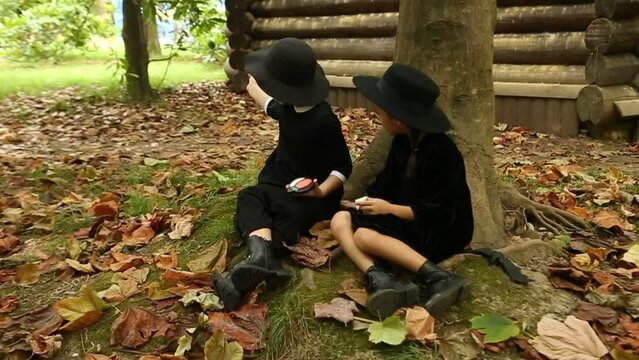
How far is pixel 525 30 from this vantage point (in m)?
7.27

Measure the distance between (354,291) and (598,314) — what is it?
103 cm

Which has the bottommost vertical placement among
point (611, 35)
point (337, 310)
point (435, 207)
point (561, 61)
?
point (337, 310)

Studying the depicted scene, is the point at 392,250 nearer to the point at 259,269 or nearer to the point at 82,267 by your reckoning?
the point at 259,269

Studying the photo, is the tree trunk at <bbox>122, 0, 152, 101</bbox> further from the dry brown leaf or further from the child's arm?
the dry brown leaf

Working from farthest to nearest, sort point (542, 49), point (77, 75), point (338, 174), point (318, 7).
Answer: point (77, 75) → point (318, 7) → point (542, 49) → point (338, 174)

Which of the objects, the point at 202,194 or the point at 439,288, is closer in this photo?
the point at 439,288

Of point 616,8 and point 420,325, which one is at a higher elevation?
point 616,8

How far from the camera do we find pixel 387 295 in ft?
8.33

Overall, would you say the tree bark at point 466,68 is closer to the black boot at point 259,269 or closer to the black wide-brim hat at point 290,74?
the black wide-brim hat at point 290,74

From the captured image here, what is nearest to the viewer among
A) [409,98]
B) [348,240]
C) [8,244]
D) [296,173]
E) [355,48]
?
[409,98]

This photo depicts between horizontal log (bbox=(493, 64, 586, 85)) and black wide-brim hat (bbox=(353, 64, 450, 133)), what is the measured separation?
15.0ft

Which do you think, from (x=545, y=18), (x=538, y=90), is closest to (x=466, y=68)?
(x=538, y=90)

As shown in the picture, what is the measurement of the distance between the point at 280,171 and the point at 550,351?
1.68m

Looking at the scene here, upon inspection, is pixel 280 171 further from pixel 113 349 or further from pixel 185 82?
pixel 185 82
